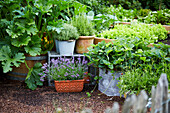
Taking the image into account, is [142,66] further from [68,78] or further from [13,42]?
[13,42]

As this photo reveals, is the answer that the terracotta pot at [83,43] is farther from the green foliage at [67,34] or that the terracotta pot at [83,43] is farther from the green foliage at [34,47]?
the green foliage at [34,47]

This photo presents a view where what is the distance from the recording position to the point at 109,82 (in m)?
3.33

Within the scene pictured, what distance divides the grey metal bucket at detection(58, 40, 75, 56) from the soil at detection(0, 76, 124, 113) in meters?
0.64

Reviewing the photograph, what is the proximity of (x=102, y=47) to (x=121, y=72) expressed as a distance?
47 centimetres

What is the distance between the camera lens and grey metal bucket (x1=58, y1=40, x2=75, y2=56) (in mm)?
3681

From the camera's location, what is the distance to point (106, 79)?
336 centimetres

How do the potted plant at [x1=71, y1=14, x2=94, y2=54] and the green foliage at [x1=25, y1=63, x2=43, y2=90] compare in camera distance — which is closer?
the green foliage at [x1=25, y1=63, x2=43, y2=90]

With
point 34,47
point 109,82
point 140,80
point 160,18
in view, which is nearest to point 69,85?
point 109,82

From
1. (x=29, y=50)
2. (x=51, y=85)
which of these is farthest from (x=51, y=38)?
(x=51, y=85)

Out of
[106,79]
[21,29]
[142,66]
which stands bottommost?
[106,79]

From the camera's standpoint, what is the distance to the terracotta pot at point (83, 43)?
3779 mm

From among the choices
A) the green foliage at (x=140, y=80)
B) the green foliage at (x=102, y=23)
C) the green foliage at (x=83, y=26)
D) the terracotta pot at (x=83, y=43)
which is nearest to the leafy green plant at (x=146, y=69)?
the green foliage at (x=140, y=80)

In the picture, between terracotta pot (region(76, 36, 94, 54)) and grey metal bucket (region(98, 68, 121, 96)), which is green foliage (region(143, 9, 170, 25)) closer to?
terracotta pot (region(76, 36, 94, 54))

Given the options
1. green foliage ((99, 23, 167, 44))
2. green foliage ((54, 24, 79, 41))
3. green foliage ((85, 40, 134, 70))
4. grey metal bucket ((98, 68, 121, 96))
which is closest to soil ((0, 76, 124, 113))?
grey metal bucket ((98, 68, 121, 96))
